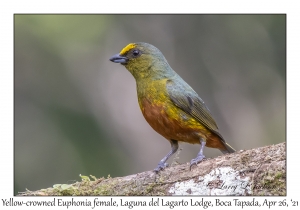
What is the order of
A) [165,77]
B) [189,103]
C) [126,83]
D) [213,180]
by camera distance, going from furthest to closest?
[126,83] → [165,77] → [189,103] → [213,180]

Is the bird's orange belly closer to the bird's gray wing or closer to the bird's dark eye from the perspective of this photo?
the bird's gray wing

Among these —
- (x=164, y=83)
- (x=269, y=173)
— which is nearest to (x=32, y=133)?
(x=164, y=83)

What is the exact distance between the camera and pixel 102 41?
1115 centimetres

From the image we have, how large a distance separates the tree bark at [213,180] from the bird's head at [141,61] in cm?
148

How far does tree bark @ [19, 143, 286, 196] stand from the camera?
4.13m

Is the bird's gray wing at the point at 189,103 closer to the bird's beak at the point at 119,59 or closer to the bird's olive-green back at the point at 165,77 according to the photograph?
the bird's olive-green back at the point at 165,77

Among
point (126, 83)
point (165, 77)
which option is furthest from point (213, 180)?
point (126, 83)

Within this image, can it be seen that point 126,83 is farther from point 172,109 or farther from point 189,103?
point 172,109

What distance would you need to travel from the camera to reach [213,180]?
431cm

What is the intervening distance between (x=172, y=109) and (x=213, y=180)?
1.26 m

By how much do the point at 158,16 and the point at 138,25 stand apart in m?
0.49

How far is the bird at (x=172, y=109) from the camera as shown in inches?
210

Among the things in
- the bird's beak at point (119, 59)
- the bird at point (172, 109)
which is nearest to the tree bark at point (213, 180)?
the bird at point (172, 109)

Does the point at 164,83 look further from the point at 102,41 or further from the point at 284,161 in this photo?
the point at 102,41
